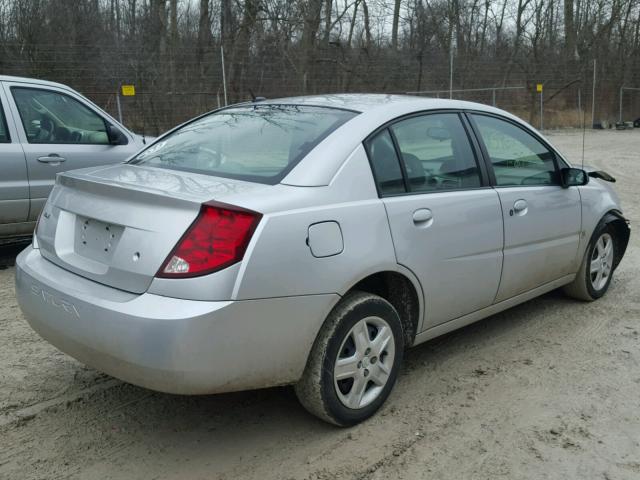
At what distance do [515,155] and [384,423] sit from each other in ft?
6.70

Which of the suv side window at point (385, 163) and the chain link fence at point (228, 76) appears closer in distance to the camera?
the suv side window at point (385, 163)

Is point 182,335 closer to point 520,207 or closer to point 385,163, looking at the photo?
point 385,163

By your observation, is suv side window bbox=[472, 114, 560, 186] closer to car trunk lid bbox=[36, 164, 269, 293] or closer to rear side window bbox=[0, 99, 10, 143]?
car trunk lid bbox=[36, 164, 269, 293]

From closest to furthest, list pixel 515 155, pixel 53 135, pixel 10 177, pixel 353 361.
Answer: pixel 353 361 → pixel 515 155 → pixel 10 177 → pixel 53 135

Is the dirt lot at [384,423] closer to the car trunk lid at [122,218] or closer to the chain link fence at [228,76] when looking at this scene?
the car trunk lid at [122,218]

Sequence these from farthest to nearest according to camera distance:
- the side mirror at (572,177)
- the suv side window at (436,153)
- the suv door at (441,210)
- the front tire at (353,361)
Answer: the side mirror at (572,177) < the suv side window at (436,153) < the suv door at (441,210) < the front tire at (353,361)

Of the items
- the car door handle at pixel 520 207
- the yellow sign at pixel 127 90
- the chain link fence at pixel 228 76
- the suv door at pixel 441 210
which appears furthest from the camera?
the chain link fence at pixel 228 76

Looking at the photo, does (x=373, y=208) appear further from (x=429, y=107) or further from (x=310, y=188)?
(x=429, y=107)

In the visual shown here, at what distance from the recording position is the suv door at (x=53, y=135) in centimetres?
600

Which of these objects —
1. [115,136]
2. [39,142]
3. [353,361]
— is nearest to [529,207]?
[353,361]

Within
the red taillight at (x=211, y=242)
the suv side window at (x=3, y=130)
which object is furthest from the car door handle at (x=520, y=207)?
the suv side window at (x=3, y=130)

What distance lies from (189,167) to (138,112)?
499 inches

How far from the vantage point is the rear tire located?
4.89 metres

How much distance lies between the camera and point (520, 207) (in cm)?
403
